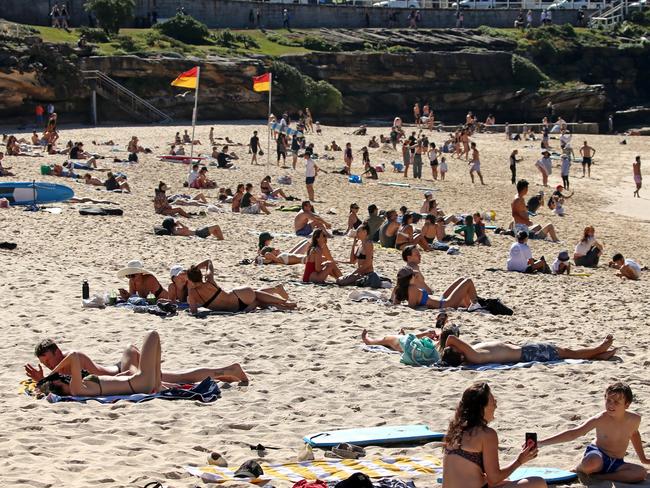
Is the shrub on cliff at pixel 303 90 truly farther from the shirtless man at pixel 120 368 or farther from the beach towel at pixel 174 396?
the beach towel at pixel 174 396

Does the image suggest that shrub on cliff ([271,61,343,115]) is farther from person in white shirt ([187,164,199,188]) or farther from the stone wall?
person in white shirt ([187,164,199,188])

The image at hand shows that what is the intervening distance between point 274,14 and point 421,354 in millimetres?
43099

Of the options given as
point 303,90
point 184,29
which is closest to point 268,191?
point 303,90

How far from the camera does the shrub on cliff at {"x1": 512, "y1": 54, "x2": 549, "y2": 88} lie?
49.3 metres

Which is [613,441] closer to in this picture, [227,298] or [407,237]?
[227,298]

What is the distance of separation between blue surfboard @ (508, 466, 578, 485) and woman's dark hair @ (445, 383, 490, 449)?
597mm

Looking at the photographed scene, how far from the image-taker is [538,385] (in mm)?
8273

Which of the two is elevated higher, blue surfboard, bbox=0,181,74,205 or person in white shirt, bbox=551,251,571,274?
blue surfboard, bbox=0,181,74,205

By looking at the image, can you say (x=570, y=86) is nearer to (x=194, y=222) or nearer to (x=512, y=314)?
(x=194, y=222)

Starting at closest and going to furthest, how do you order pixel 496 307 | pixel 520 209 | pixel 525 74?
pixel 496 307 → pixel 520 209 → pixel 525 74

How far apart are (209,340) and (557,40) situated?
150ft

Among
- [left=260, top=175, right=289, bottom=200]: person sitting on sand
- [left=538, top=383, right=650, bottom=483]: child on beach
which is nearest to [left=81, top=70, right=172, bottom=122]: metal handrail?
[left=260, top=175, right=289, bottom=200]: person sitting on sand

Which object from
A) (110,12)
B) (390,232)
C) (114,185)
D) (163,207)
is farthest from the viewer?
(110,12)

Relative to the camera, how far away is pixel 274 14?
50.5 metres
